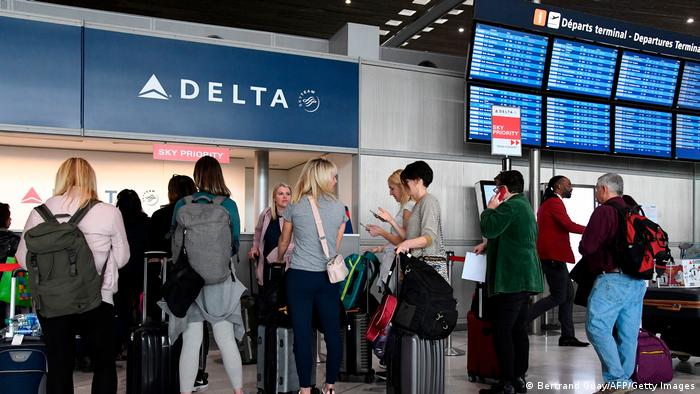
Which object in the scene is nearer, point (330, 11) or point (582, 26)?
point (582, 26)

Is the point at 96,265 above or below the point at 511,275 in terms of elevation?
above

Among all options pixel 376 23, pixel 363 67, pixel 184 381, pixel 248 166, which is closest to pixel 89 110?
pixel 248 166

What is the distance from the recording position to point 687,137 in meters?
8.09

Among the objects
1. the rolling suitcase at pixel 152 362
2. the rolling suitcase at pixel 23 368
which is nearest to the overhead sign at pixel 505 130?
the rolling suitcase at pixel 152 362

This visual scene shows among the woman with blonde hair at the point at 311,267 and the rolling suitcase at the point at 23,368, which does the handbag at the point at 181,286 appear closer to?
the woman with blonde hair at the point at 311,267

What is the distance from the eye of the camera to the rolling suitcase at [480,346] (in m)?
4.50

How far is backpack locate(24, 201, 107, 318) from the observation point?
10.1 ft

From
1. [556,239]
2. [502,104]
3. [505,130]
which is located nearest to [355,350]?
[556,239]

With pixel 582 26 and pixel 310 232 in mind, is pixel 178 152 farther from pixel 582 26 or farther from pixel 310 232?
pixel 582 26

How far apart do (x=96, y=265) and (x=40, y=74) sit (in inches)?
120

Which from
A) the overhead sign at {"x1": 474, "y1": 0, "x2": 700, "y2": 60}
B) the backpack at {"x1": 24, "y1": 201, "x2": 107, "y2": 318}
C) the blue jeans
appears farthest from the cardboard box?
the backpack at {"x1": 24, "y1": 201, "x2": 107, "y2": 318}

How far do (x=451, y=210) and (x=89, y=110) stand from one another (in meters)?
3.72

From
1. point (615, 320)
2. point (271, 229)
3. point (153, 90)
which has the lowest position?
point (615, 320)

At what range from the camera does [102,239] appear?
3.28 metres
